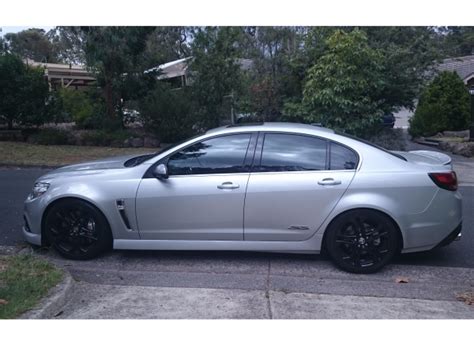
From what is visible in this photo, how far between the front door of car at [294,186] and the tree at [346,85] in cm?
810

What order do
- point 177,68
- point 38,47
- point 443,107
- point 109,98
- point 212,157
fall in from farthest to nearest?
point 38,47 < point 177,68 < point 443,107 < point 109,98 < point 212,157

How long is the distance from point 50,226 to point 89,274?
81cm

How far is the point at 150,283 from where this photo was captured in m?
5.14

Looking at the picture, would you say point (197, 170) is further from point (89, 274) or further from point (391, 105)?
point (391, 105)

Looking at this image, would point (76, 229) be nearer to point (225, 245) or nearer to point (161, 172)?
point (161, 172)

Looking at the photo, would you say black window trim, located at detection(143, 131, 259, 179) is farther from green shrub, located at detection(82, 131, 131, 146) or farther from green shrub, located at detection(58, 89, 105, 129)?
green shrub, located at detection(58, 89, 105, 129)

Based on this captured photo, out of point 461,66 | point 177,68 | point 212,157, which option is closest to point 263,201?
point 212,157

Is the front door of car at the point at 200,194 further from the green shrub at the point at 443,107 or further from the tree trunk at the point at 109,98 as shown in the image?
the green shrub at the point at 443,107

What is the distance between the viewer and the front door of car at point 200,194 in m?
5.56

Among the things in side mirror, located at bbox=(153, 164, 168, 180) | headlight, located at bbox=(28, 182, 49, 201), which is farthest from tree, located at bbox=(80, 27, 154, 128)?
side mirror, located at bbox=(153, 164, 168, 180)

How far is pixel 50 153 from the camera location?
14422mm

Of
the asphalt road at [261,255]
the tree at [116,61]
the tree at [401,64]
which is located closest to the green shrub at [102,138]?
the tree at [116,61]

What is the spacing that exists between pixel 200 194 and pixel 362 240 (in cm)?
173

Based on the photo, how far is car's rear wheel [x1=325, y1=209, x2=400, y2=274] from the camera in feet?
18.0
